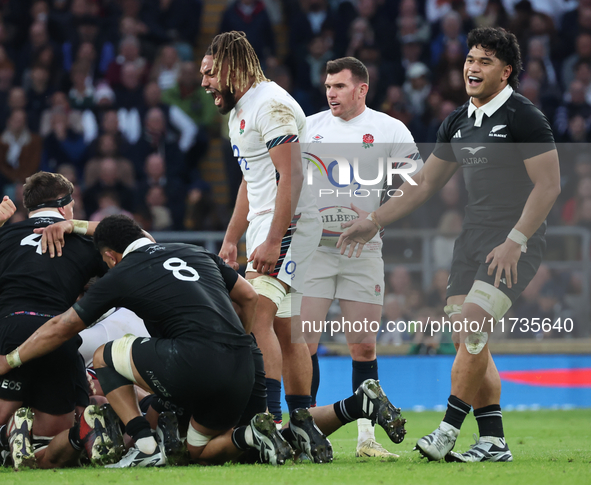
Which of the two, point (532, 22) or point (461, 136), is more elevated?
point (532, 22)

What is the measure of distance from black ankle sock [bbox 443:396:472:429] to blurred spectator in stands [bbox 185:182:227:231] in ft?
21.0

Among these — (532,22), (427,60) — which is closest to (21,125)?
(427,60)

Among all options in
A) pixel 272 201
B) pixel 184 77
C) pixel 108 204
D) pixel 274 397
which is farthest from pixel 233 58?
pixel 184 77

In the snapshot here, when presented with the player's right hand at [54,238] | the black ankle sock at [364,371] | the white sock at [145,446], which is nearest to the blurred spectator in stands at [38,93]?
the player's right hand at [54,238]

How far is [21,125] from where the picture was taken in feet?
38.8

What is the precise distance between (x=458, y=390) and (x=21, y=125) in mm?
8777

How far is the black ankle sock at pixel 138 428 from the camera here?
4.51 m

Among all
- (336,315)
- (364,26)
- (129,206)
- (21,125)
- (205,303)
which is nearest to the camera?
(205,303)

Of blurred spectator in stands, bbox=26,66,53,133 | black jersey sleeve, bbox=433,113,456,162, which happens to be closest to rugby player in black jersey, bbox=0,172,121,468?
black jersey sleeve, bbox=433,113,456,162

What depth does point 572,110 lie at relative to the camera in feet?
39.5

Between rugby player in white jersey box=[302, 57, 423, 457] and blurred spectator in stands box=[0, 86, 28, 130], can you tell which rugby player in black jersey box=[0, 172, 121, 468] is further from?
blurred spectator in stands box=[0, 86, 28, 130]

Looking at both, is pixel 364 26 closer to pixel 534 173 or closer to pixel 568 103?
pixel 568 103

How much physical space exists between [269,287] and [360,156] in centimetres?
151

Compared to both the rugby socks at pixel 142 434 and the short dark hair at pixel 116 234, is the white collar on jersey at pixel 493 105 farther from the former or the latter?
the rugby socks at pixel 142 434
